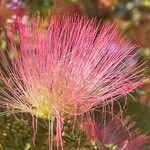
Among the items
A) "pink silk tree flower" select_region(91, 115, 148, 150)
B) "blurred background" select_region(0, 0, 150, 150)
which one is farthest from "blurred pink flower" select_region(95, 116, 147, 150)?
"blurred background" select_region(0, 0, 150, 150)

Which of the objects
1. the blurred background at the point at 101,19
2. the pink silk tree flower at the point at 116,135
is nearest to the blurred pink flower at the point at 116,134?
the pink silk tree flower at the point at 116,135

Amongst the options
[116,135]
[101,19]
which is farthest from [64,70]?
[101,19]

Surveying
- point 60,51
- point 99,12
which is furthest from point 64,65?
point 99,12

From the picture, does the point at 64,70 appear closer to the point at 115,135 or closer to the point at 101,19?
the point at 115,135

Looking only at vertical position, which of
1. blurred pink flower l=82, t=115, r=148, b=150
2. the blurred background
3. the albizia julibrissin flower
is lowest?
blurred pink flower l=82, t=115, r=148, b=150

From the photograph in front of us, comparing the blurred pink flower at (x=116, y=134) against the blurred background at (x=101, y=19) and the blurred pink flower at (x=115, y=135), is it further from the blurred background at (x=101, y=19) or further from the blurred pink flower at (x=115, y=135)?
the blurred background at (x=101, y=19)

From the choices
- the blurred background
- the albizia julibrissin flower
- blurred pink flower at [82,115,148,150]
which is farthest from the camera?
blurred pink flower at [82,115,148,150]

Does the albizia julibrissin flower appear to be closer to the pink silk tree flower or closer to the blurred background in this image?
the blurred background
